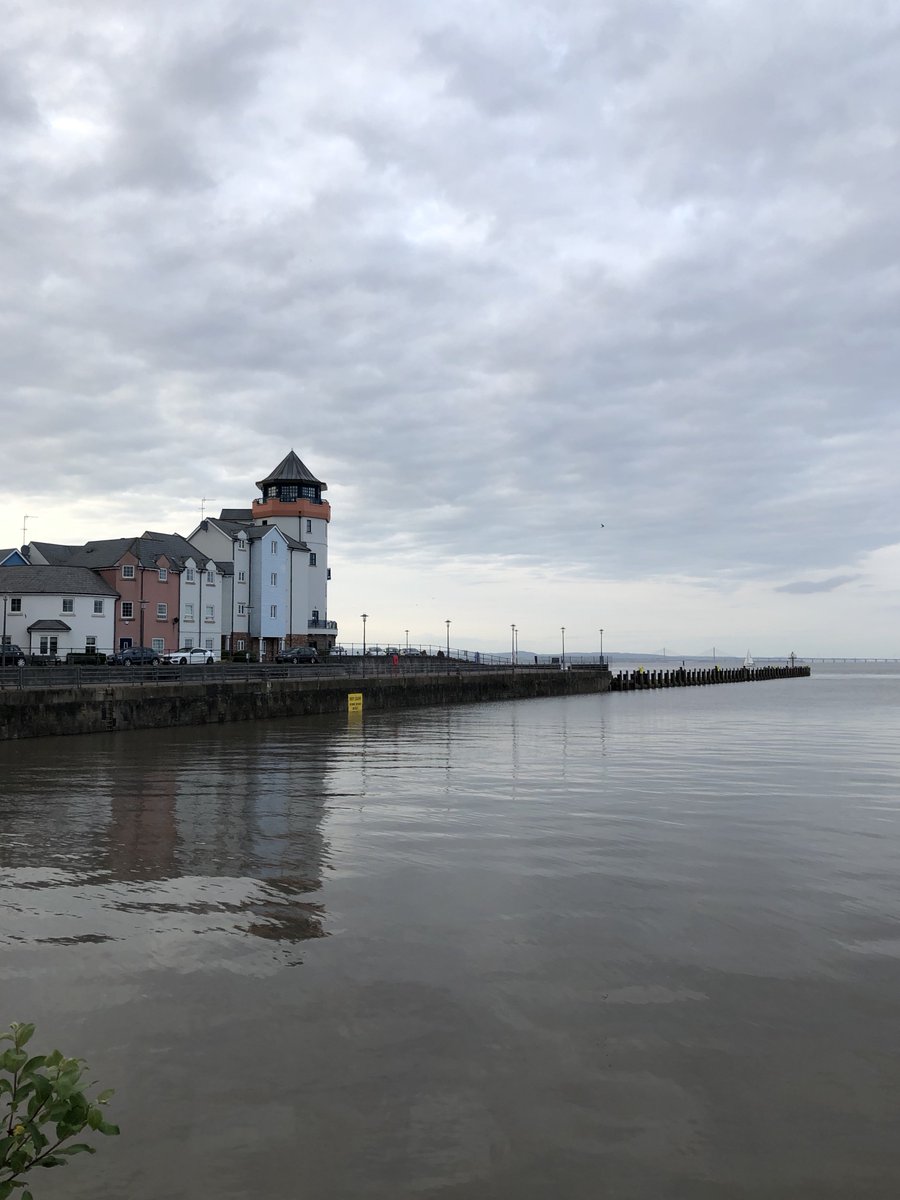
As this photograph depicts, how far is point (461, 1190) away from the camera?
17.8 ft

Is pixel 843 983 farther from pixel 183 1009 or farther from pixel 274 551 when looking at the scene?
pixel 274 551

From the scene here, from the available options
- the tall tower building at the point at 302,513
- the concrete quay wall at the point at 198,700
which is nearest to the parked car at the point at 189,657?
the concrete quay wall at the point at 198,700

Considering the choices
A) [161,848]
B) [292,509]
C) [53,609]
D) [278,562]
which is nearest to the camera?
[161,848]

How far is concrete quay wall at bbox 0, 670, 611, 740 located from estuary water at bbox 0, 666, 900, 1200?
15089 millimetres

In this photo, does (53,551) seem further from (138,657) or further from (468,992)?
(468,992)

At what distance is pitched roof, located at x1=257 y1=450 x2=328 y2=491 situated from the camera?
281ft

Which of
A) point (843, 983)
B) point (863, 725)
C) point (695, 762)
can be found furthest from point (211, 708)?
point (843, 983)

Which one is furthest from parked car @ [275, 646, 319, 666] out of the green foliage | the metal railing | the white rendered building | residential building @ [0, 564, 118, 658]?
the green foliage

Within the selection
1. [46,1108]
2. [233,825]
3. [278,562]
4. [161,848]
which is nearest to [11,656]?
[278,562]

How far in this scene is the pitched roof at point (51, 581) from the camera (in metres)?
64.2

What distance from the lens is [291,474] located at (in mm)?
86000

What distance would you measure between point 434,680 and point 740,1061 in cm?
5764

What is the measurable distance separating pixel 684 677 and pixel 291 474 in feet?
216

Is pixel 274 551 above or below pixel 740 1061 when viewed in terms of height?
above
